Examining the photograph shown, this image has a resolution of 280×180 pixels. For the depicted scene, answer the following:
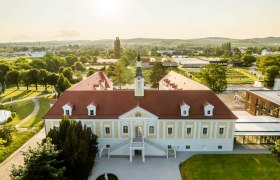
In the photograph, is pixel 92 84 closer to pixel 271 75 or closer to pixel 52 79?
pixel 52 79

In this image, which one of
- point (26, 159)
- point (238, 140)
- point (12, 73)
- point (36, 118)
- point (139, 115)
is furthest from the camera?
point (12, 73)

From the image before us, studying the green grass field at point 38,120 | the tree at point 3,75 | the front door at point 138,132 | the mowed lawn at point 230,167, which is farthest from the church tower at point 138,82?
the tree at point 3,75

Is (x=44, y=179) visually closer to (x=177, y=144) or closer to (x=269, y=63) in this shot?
(x=177, y=144)

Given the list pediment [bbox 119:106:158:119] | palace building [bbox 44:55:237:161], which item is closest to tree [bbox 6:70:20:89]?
palace building [bbox 44:55:237:161]

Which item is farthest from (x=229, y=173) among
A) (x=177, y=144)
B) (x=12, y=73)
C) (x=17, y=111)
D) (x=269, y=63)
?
(x=269, y=63)

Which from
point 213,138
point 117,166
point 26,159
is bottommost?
point 117,166

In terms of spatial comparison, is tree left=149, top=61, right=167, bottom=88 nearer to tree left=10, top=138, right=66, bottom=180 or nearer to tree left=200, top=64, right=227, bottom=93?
tree left=200, top=64, right=227, bottom=93

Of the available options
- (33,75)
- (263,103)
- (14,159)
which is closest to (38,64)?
(33,75)

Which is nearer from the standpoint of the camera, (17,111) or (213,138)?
(213,138)
